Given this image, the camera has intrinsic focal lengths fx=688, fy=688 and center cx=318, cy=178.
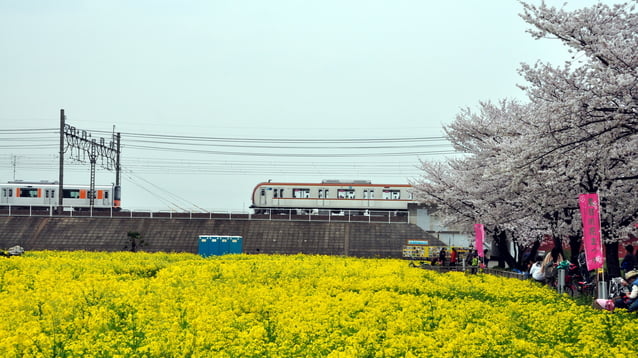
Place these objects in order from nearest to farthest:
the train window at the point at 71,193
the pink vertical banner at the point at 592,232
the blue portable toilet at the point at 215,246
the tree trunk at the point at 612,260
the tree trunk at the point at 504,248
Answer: the pink vertical banner at the point at 592,232 < the tree trunk at the point at 612,260 < the tree trunk at the point at 504,248 < the blue portable toilet at the point at 215,246 < the train window at the point at 71,193

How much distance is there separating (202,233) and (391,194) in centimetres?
1467

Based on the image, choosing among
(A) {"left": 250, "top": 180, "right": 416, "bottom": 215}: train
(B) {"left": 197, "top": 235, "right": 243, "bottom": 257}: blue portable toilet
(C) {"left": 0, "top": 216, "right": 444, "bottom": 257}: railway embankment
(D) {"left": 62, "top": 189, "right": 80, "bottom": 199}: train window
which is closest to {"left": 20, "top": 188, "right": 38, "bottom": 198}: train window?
(D) {"left": 62, "top": 189, "right": 80, "bottom": 199}: train window

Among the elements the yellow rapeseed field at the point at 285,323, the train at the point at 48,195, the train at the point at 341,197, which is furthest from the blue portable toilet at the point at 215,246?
the yellow rapeseed field at the point at 285,323

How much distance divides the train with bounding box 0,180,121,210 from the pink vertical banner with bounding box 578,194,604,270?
148 ft

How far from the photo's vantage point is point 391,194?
52.5m

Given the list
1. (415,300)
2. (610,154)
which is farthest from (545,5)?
(415,300)

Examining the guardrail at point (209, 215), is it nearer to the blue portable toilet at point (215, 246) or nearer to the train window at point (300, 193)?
the train window at point (300, 193)

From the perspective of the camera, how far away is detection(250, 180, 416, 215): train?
5222 cm

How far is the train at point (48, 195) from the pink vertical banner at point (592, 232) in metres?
45.2

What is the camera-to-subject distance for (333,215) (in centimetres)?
4862

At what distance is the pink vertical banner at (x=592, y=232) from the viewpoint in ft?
44.2

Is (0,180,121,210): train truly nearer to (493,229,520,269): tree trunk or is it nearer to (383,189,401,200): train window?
(383,189,401,200): train window

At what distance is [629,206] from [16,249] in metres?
21.3

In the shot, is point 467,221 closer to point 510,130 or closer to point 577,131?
point 510,130
